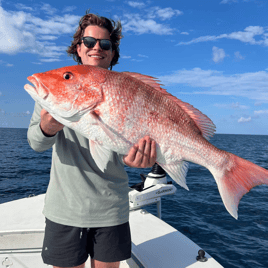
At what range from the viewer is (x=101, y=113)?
6.24 feet

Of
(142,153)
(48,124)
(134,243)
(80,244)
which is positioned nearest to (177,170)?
(142,153)

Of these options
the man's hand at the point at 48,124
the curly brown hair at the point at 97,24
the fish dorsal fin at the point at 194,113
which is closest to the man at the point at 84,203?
the man's hand at the point at 48,124

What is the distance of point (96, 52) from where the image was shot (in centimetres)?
240

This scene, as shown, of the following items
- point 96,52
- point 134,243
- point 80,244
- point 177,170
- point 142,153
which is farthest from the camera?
point 134,243

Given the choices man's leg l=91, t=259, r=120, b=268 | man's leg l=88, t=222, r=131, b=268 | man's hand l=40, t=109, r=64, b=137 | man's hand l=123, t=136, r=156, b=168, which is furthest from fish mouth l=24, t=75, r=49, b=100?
man's leg l=91, t=259, r=120, b=268

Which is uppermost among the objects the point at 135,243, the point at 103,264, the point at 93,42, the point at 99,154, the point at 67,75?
the point at 93,42

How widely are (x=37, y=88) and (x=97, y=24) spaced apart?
1.16 m

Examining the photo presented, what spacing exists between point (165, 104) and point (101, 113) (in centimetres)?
61

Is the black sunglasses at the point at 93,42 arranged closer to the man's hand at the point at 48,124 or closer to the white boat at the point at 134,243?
the man's hand at the point at 48,124

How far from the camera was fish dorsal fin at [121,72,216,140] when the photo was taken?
218 centimetres

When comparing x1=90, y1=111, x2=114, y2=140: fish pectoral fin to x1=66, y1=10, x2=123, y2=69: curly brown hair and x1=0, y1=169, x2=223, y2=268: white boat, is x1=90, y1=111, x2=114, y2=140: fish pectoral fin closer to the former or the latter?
x1=66, y1=10, x2=123, y2=69: curly brown hair

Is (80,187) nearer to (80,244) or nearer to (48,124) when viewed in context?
(80,244)

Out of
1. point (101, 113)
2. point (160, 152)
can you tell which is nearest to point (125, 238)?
point (160, 152)

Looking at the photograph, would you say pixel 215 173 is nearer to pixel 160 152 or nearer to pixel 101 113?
pixel 160 152
